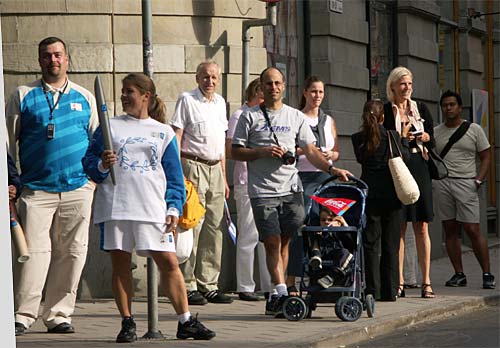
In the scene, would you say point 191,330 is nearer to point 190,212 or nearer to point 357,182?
point 190,212

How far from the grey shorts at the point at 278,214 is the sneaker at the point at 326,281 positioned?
19.9 inches

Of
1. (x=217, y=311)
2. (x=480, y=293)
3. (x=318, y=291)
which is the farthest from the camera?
(x=480, y=293)

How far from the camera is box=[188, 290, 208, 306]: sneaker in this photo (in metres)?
10.4

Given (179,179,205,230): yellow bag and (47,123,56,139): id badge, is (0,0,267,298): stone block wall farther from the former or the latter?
(47,123,56,139): id badge

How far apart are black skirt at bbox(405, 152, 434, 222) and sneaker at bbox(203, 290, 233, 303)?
2095 mm

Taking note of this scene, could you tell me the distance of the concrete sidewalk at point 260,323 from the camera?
7.73 metres

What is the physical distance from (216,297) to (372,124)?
7.05 feet

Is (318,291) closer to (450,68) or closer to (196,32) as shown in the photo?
(196,32)

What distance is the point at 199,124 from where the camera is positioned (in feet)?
34.5

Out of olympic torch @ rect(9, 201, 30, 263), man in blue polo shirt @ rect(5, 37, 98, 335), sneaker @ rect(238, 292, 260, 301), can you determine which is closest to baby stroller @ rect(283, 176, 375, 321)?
sneaker @ rect(238, 292, 260, 301)

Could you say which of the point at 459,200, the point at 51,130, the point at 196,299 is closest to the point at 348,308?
the point at 196,299

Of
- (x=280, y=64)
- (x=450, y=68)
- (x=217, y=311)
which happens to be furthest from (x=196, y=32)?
(x=450, y=68)

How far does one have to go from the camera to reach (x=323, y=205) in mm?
9492

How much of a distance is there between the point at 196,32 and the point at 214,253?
222 cm
